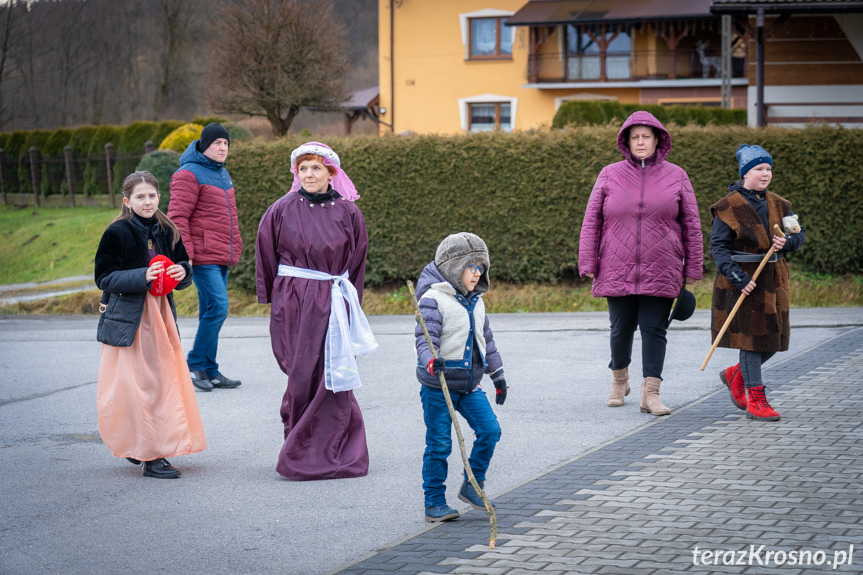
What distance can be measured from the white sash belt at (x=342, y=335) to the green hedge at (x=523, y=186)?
9205 millimetres

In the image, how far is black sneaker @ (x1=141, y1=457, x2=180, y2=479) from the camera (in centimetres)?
589

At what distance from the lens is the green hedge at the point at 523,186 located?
14.6 m

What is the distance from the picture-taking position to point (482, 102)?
3678 cm

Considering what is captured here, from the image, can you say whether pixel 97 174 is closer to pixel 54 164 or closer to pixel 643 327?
pixel 54 164

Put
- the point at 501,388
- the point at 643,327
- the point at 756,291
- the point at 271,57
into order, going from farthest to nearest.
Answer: the point at 271,57 < the point at 643,327 < the point at 756,291 < the point at 501,388

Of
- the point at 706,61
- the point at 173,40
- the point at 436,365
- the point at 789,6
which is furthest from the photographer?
the point at 173,40

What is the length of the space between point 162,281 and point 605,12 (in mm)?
31530

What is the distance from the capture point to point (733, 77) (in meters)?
35.4

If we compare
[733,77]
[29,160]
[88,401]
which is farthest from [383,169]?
[29,160]

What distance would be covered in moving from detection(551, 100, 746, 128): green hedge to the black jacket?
1042 cm

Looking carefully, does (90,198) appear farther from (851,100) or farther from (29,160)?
(851,100)

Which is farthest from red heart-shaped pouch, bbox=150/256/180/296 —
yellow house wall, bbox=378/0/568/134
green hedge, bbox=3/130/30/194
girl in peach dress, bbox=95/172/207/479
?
green hedge, bbox=3/130/30/194

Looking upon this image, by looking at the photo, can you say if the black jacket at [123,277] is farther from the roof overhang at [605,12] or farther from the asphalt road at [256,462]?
the roof overhang at [605,12]

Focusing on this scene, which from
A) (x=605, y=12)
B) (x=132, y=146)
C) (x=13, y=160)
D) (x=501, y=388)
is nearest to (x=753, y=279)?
(x=501, y=388)
